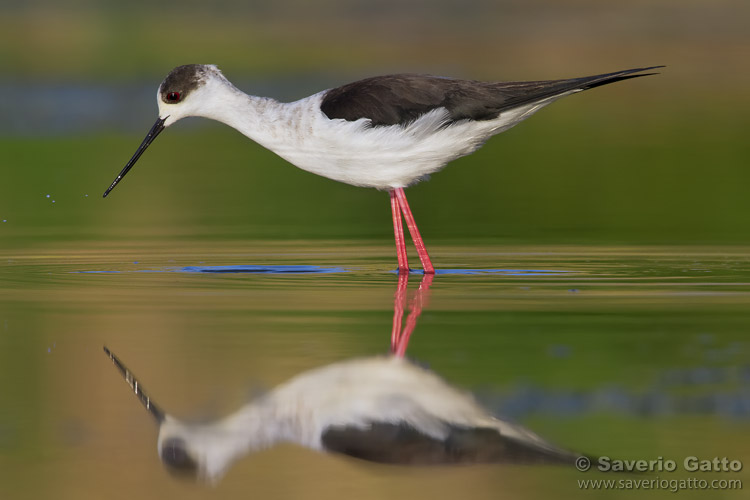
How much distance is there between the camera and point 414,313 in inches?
306

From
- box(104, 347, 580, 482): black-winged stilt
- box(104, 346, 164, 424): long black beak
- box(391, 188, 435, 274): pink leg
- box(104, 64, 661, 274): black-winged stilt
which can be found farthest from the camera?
box(391, 188, 435, 274): pink leg

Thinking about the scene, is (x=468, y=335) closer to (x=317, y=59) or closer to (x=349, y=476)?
(x=349, y=476)

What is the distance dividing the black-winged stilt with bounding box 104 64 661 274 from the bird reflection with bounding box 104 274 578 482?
3255 mm

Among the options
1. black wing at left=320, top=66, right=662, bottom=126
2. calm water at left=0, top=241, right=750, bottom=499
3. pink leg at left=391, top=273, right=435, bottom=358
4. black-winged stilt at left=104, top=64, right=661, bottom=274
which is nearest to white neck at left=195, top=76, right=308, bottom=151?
black-winged stilt at left=104, top=64, right=661, bottom=274

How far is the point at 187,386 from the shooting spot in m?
6.14

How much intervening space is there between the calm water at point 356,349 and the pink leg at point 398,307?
5 centimetres

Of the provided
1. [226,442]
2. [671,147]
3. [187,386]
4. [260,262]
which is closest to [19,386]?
[187,386]

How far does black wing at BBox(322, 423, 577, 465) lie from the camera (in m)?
5.06

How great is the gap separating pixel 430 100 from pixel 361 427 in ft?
13.6

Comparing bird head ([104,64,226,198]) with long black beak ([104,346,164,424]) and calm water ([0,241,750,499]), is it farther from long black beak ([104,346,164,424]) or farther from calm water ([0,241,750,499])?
long black beak ([104,346,164,424])

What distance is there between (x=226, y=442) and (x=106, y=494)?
67 cm

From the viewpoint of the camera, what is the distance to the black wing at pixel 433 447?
506 centimetres

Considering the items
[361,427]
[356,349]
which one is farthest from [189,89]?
[361,427]

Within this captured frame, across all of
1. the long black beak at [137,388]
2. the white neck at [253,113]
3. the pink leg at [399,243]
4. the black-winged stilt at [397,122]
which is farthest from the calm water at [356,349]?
the white neck at [253,113]
